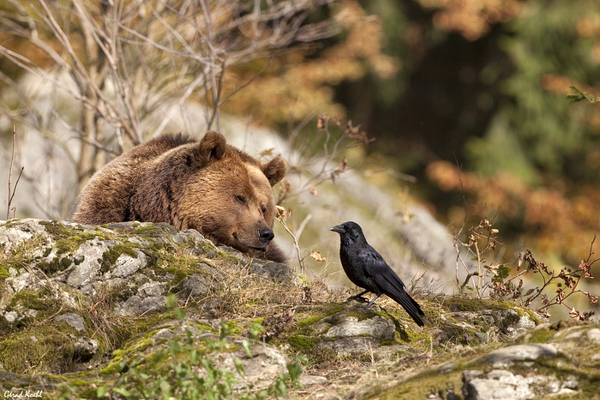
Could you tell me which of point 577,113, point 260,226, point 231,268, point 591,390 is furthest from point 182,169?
point 577,113

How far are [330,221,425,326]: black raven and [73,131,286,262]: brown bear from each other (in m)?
1.51

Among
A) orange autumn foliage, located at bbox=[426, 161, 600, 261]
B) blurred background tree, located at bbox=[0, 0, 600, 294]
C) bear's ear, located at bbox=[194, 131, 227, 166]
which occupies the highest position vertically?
bear's ear, located at bbox=[194, 131, 227, 166]

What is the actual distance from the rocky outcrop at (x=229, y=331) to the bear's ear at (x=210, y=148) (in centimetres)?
96

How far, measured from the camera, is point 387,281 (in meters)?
3.91

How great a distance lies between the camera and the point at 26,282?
373cm

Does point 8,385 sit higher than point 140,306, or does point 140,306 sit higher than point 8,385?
point 8,385

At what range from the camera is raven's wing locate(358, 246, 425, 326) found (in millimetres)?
3865

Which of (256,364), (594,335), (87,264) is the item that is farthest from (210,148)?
(594,335)

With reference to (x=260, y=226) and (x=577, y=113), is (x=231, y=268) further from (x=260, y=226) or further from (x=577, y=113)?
(x=577, y=113)

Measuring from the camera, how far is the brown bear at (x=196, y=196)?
18.1 ft

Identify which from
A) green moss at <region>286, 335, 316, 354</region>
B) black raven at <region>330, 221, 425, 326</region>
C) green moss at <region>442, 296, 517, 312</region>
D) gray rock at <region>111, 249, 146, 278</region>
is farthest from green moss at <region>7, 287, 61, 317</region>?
green moss at <region>442, 296, 517, 312</region>

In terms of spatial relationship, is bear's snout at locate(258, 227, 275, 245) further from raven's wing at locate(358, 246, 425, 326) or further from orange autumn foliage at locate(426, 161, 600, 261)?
orange autumn foliage at locate(426, 161, 600, 261)

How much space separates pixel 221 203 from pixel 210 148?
49 centimetres

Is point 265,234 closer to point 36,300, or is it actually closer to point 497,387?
point 36,300
